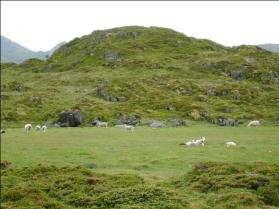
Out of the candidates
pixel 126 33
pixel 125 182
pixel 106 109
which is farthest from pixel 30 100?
pixel 126 33

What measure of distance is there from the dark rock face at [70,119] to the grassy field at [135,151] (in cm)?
1746

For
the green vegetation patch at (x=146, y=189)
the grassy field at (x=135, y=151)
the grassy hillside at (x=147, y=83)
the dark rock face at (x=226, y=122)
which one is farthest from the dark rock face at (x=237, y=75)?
the green vegetation patch at (x=146, y=189)

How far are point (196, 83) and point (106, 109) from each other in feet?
94.1

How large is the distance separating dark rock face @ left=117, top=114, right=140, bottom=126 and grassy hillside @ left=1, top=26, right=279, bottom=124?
190 cm

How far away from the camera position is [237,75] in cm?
11256

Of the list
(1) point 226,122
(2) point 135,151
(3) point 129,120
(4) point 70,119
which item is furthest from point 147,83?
(2) point 135,151

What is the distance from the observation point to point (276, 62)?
359ft

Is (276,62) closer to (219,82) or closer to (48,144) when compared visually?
(219,82)

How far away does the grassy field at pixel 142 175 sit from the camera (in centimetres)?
2389

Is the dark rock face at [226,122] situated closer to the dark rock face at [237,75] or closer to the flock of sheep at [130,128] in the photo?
the flock of sheep at [130,128]

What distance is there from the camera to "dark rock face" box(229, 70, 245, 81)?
110887 millimetres

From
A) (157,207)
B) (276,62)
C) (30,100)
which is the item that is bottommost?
(157,207)

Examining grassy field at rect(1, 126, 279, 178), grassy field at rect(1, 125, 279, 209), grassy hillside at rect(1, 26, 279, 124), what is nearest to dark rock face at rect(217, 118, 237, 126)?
grassy hillside at rect(1, 26, 279, 124)

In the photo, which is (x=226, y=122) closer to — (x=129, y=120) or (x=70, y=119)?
(x=129, y=120)
